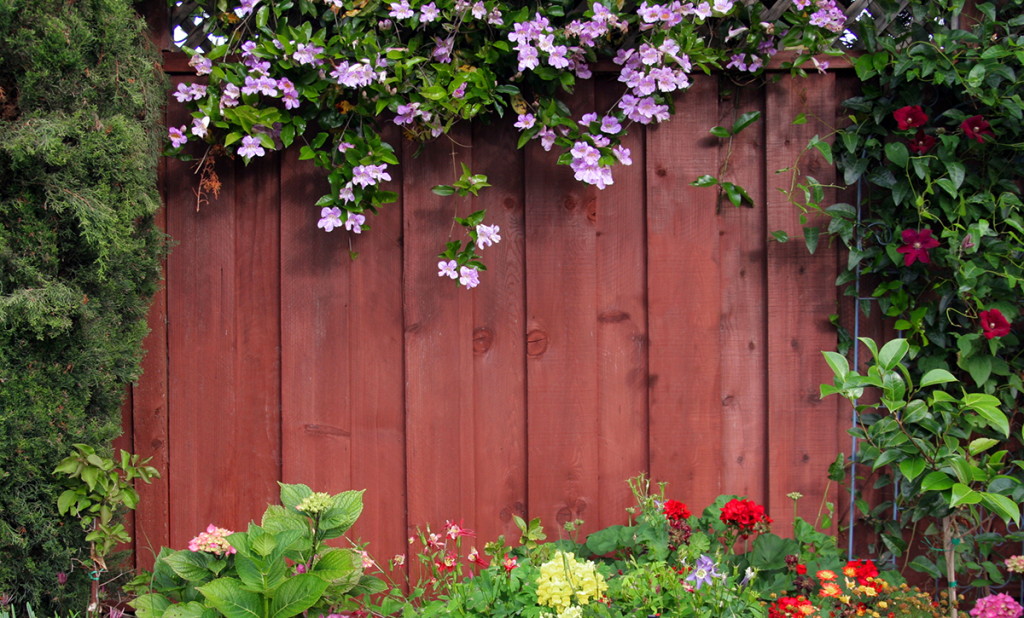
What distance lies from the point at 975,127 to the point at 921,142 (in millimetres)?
119

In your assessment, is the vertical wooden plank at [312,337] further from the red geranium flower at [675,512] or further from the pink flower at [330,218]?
the red geranium flower at [675,512]

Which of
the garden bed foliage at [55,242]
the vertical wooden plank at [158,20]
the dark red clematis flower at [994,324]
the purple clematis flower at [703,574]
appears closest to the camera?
the purple clematis flower at [703,574]

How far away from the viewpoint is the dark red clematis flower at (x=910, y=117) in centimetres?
162

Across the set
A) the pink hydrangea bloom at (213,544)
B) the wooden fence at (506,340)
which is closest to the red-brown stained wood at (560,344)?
the wooden fence at (506,340)

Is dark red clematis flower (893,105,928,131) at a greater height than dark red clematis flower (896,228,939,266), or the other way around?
dark red clematis flower (893,105,928,131)

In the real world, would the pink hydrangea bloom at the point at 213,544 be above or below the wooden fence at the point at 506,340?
below

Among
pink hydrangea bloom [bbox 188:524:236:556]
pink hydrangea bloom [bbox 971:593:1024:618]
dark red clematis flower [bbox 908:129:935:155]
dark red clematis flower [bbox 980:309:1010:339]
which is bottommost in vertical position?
Answer: pink hydrangea bloom [bbox 971:593:1024:618]

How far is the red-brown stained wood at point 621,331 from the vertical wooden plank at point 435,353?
0.38 metres

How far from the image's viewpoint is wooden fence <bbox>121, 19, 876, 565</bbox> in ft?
5.76

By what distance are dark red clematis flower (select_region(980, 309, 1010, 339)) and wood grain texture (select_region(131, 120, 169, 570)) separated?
2.19m

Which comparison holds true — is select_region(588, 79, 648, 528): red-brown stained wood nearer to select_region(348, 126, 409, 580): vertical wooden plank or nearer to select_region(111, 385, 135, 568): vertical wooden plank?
select_region(348, 126, 409, 580): vertical wooden plank

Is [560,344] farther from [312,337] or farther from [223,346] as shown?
[223,346]

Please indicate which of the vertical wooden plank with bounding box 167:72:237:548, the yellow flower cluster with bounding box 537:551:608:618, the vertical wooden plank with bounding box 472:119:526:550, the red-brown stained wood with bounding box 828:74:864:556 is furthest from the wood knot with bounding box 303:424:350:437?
the red-brown stained wood with bounding box 828:74:864:556

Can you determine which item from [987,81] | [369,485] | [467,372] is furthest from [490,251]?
[987,81]
